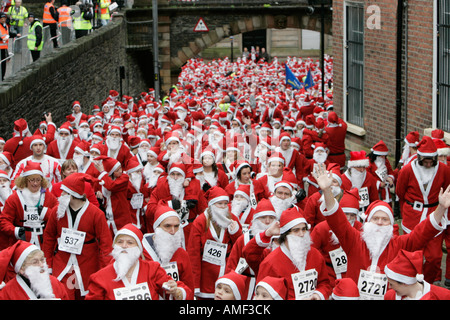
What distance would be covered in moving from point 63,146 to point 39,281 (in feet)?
25.5

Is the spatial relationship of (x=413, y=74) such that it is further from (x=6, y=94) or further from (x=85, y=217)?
(x=85, y=217)

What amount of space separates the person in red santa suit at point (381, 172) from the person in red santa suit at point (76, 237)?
421cm

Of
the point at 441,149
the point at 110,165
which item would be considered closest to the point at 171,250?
the point at 110,165

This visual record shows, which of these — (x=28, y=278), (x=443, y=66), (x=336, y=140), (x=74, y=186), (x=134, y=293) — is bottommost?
(x=336, y=140)

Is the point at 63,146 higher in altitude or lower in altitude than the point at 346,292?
lower

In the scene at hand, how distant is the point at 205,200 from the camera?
1094 centimetres

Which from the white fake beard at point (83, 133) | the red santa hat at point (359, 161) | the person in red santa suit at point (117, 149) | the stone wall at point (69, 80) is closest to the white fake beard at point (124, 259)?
the red santa hat at point (359, 161)

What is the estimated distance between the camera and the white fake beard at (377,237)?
7652 mm

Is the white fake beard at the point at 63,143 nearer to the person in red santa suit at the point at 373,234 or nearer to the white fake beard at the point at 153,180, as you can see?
the white fake beard at the point at 153,180

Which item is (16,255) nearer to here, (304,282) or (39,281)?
(39,281)

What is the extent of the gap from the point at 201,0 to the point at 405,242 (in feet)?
100

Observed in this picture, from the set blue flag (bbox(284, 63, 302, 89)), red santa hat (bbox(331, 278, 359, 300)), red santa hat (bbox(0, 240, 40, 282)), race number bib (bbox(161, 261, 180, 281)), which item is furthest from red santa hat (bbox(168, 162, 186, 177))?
blue flag (bbox(284, 63, 302, 89))

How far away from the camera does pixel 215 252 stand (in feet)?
29.1

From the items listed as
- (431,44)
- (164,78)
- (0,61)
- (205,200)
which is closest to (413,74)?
(431,44)
